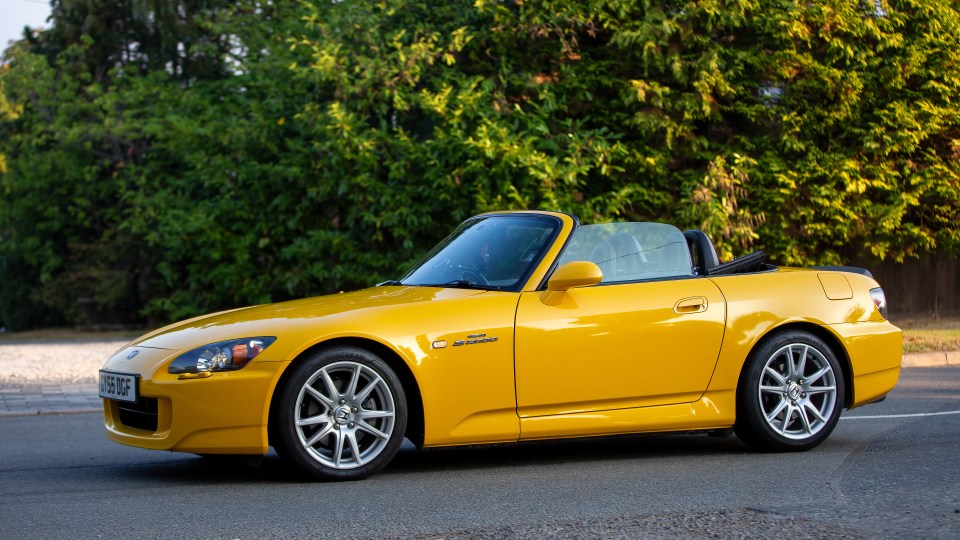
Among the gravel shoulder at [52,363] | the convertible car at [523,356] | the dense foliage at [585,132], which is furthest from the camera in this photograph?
A: the dense foliage at [585,132]

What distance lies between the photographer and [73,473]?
700cm

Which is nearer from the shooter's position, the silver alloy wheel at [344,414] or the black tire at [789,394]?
the silver alloy wheel at [344,414]

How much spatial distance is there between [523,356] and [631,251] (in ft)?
3.65

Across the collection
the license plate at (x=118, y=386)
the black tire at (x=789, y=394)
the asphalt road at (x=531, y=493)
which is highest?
the license plate at (x=118, y=386)

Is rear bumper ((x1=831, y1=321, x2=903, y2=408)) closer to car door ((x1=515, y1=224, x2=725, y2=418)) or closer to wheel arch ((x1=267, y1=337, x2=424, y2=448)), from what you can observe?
car door ((x1=515, y1=224, x2=725, y2=418))

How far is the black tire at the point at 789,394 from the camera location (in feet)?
23.6

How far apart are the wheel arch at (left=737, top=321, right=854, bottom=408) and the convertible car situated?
1 centimetres

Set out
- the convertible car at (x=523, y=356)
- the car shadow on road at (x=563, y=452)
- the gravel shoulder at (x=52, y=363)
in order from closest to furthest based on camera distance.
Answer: the convertible car at (x=523, y=356), the car shadow on road at (x=563, y=452), the gravel shoulder at (x=52, y=363)

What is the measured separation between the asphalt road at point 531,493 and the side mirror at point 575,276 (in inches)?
39.7

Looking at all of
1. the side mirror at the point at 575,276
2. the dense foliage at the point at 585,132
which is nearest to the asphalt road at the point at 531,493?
the side mirror at the point at 575,276

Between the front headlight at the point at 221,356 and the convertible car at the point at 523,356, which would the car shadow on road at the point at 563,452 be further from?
the front headlight at the point at 221,356

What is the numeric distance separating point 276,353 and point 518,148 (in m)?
11.4

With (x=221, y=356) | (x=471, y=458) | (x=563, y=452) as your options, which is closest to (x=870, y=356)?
(x=563, y=452)

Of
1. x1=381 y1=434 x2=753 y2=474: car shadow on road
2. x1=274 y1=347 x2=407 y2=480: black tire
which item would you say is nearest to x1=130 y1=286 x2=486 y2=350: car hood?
x1=274 y1=347 x2=407 y2=480: black tire
